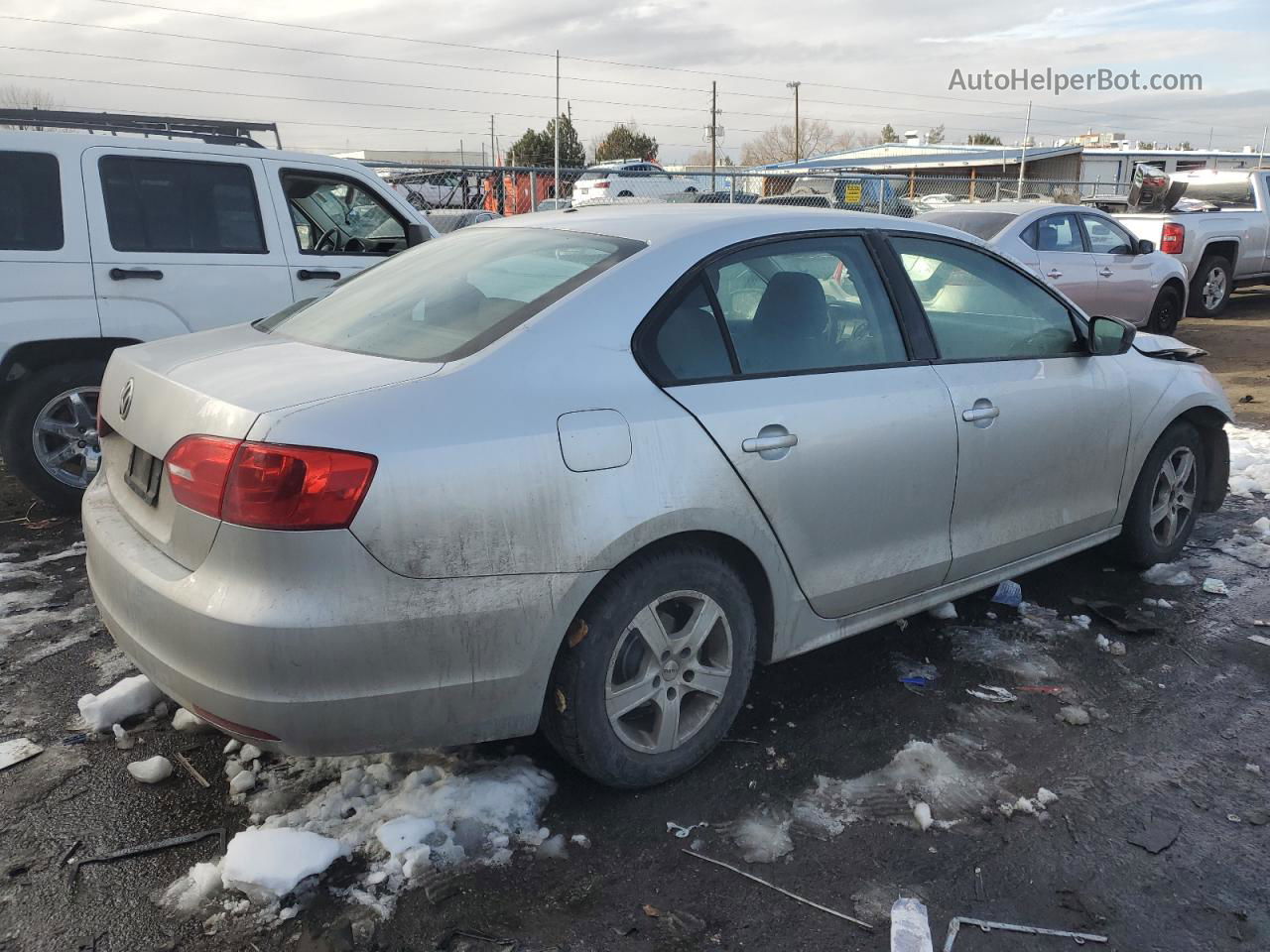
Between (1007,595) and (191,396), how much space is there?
3433 millimetres

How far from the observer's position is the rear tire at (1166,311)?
11719mm

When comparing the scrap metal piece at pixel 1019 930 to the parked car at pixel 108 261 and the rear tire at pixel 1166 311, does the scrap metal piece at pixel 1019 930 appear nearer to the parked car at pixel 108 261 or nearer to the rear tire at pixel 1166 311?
the parked car at pixel 108 261

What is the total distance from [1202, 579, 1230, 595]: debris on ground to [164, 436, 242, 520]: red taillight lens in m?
4.27

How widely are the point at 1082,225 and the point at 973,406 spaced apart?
8.19 metres

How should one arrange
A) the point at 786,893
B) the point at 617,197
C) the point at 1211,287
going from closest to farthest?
the point at 786,893 < the point at 1211,287 < the point at 617,197

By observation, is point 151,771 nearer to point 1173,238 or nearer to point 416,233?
point 416,233

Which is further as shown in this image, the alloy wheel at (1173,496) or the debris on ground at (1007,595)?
the alloy wheel at (1173,496)

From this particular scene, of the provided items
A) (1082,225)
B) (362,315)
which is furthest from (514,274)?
(1082,225)

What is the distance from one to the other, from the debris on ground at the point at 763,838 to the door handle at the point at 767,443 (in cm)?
105

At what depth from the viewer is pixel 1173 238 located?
13.6 m

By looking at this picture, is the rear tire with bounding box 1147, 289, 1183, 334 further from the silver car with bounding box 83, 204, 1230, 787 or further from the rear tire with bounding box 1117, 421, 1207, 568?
the silver car with bounding box 83, 204, 1230, 787

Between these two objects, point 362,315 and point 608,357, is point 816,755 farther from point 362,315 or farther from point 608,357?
point 362,315

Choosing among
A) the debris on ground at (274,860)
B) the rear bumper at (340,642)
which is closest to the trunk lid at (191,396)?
the rear bumper at (340,642)

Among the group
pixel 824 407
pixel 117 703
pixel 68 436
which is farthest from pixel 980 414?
pixel 68 436
